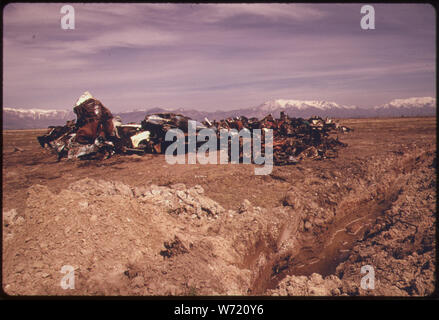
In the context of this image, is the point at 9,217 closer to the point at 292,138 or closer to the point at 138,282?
the point at 138,282

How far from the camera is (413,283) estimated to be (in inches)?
189

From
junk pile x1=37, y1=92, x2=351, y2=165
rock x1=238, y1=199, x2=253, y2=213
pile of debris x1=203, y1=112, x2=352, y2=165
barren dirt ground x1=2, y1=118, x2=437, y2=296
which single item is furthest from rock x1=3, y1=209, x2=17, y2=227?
pile of debris x1=203, y1=112, x2=352, y2=165

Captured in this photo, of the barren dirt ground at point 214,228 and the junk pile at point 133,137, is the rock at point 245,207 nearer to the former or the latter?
the barren dirt ground at point 214,228

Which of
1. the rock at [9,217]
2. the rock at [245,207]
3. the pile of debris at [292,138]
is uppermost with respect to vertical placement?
the pile of debris at [292,138]

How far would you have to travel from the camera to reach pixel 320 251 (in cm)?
625

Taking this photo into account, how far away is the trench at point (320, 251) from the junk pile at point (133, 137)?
270cm

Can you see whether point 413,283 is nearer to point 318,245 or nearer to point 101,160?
point 318,245

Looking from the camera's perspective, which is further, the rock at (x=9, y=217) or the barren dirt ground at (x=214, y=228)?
the rock at (x=9, y=217)

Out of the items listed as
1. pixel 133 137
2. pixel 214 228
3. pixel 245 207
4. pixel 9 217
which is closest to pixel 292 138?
pixel 245 207

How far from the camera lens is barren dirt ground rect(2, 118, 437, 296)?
3.96 metres

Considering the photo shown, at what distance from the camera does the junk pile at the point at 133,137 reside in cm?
909

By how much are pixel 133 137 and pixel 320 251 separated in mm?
7853

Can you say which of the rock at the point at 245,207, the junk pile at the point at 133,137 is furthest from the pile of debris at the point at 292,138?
the rock at the point at 245,207

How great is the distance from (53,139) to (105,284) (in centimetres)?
950
